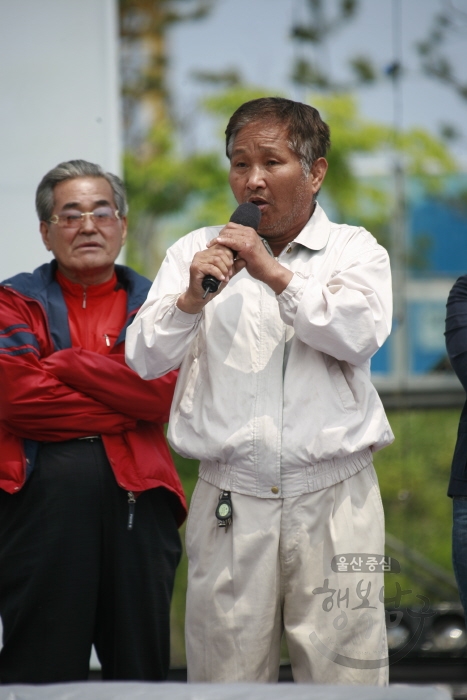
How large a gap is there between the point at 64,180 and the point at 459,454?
1435 millimetres

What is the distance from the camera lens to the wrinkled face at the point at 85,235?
2812 millimetres

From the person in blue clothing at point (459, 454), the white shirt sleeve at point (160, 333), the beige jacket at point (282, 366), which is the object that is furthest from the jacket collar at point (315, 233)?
the person in blue clothing at point (459, 454)

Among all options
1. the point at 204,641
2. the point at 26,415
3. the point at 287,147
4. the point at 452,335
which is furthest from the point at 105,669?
the point at 287,147

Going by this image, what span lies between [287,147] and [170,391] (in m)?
0.76

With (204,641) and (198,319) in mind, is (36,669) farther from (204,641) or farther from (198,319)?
(198,319)

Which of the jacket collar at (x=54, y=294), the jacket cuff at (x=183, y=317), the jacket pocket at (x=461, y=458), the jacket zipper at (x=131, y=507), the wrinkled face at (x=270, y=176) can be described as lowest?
the jacket zipper at (x=131, y=507)

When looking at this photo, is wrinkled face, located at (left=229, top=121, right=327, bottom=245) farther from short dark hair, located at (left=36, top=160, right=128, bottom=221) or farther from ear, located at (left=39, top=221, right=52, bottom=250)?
ear, located at (left=39, top=221, right=52, bottom=250)

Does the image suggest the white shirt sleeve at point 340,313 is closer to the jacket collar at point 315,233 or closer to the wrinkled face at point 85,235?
the jacket collar at point 315,233

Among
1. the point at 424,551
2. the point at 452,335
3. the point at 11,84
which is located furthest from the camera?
the point at 424,551

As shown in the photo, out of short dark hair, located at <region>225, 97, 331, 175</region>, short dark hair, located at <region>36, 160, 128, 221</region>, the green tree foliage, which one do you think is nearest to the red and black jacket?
short dark hair, located at <region>36, 160, 128, 221</region>

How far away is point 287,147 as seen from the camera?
235 centimetres

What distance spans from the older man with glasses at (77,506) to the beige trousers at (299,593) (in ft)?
1.44

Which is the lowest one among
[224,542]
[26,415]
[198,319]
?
[224,542]

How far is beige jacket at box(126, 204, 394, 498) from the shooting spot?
7.20 ft
